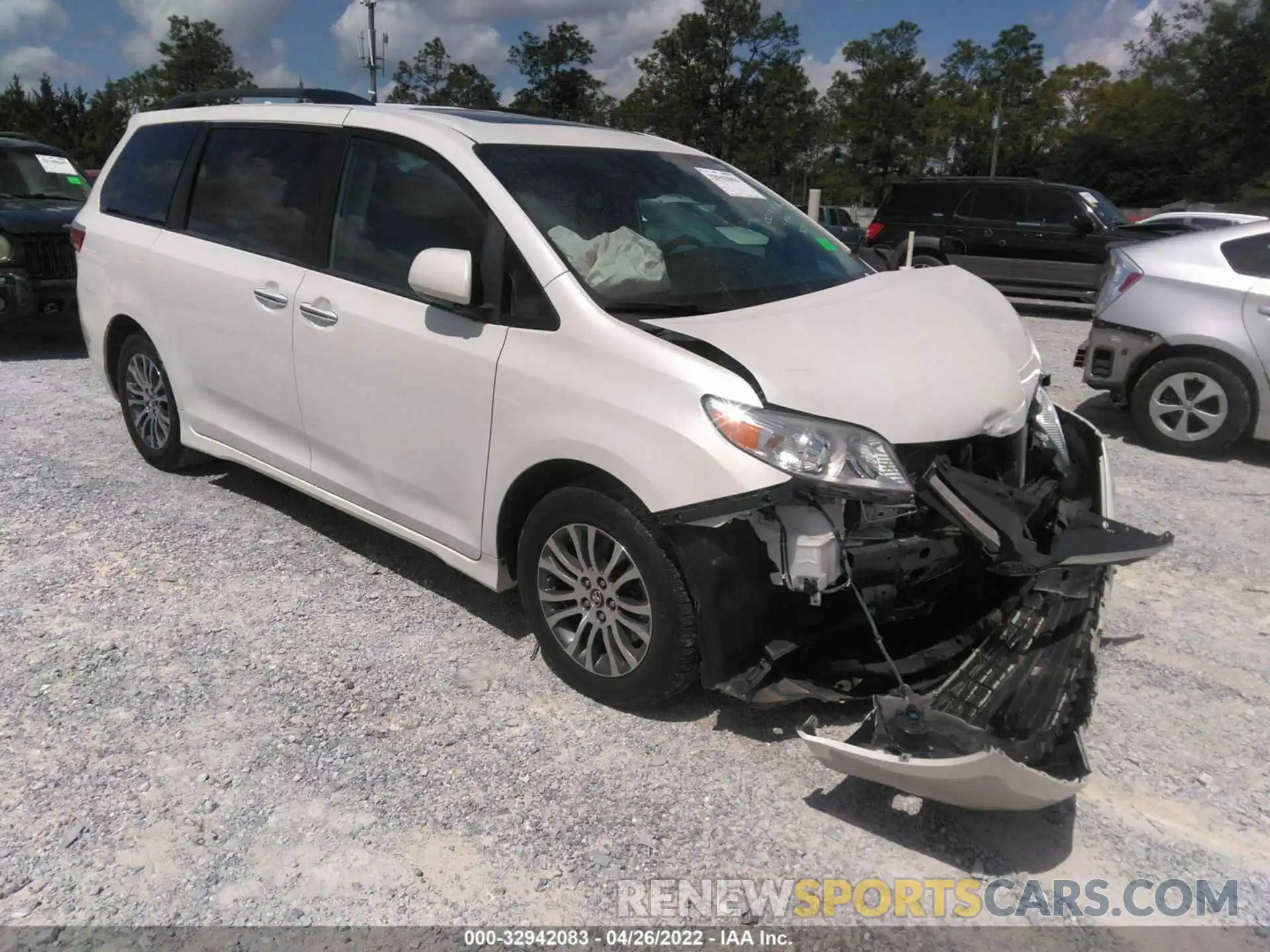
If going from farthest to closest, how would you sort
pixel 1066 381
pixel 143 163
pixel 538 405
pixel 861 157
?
pixel 861 157
pixel 1066 381
pixel 143 163
pixel 538 405

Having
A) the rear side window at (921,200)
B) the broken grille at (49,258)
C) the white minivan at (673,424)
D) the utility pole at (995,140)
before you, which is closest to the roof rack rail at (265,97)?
the white minivan at (673,424)

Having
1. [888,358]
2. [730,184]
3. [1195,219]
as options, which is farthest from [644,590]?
[1195,219]

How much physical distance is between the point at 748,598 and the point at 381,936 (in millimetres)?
1334

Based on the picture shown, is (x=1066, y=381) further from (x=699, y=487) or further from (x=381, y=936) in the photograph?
(x=381, y=936)

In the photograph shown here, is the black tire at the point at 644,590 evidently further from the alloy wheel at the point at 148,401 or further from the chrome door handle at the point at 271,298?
the alloy wheel at the point at 148,401

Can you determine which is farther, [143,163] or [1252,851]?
[143,163]

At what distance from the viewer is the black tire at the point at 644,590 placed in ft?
9.66

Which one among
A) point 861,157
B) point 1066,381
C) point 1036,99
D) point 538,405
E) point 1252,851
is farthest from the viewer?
point 1036,99

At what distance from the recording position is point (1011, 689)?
2.76m

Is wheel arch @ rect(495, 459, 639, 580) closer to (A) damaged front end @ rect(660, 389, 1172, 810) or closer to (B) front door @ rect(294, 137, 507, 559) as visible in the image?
(B) front door @ rect(294, 137, 507, 559)

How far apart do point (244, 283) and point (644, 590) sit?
8.12 feet

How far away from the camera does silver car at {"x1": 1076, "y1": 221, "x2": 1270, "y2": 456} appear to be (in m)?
6.22

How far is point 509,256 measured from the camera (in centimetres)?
336

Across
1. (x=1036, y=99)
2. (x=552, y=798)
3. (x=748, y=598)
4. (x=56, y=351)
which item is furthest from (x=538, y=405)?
(x=1036, y=99)
